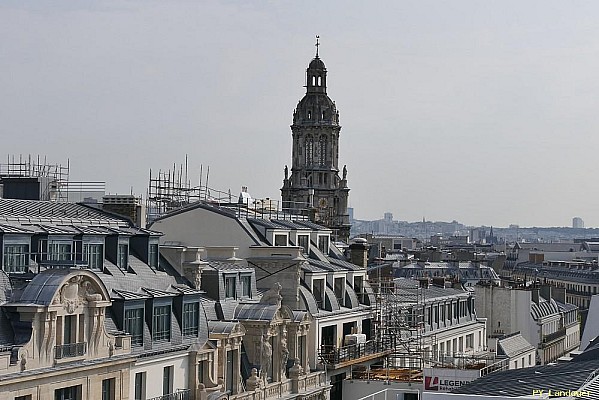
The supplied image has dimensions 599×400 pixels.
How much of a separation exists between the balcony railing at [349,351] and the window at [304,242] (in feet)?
20.5

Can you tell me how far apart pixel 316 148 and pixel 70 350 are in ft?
415

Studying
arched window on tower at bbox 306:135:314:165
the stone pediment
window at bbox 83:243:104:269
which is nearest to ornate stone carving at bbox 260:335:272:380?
window at bbox 83:243:104:269

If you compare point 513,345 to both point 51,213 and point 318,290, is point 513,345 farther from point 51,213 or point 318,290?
point 51,213

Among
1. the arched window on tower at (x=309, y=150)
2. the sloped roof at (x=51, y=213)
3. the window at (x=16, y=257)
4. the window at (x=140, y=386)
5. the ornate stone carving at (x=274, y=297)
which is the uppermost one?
the arched window on tower at (x=309, y=150)

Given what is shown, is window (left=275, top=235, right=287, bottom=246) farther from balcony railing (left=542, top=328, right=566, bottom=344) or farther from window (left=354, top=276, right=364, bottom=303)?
balcony railing (left=542, top=328, right=566, bottom=344)

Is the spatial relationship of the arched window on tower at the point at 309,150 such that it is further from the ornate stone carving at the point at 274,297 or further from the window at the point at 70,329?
the window at the point at 70,329

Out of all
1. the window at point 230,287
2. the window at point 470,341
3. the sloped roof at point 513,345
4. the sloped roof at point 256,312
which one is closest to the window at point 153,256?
the window at point 230,287

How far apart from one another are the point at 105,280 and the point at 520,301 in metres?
68.6

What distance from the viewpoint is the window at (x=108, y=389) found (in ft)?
164

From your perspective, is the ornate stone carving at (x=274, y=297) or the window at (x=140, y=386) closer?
the window at (x=140, y=386)

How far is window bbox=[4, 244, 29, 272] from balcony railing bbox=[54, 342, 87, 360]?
3864 millimetres

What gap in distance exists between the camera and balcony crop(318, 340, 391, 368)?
71125 millimetres

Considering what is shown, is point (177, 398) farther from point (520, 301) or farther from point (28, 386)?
point (520, 301)

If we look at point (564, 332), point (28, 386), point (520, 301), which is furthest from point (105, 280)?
point (564, 332)
